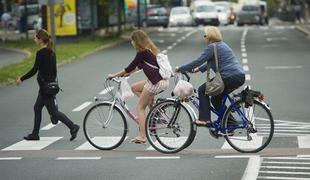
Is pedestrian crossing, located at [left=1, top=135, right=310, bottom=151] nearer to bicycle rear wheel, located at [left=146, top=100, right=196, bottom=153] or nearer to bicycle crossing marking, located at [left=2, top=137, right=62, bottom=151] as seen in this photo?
bicycle crossing marking, located at [left=2, top=137, right=62, bottom=151]

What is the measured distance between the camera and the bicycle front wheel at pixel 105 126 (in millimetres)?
11492

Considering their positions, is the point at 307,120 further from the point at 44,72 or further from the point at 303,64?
the point at 303,64

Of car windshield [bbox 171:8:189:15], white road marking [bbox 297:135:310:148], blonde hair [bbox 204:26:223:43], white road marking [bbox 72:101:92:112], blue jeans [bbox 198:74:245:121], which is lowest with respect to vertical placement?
car windshield [bbox 171:8:189:15]

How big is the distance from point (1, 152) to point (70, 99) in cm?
705

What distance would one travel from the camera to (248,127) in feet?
35.7

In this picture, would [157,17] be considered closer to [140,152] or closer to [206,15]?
[206,15]

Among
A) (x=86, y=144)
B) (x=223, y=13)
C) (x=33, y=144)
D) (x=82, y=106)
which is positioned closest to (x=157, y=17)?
(x=223, y=13)

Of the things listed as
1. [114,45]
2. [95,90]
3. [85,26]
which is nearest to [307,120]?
[95,90]

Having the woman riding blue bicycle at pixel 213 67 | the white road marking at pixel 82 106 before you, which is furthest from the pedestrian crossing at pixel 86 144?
the white road marking at pixel 82 106

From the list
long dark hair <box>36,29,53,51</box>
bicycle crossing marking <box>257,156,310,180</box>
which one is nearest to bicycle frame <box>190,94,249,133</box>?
bicycle crossing marking <box>257,156,310,180</box>

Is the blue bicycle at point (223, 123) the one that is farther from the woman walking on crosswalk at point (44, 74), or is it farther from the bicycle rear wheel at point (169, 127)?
the woman walking on crosswalk at point (44, 74)

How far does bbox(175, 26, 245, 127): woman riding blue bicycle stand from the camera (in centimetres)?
1087

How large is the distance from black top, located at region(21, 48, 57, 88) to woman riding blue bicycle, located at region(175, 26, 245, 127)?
234 cm

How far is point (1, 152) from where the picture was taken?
11.6 metres
